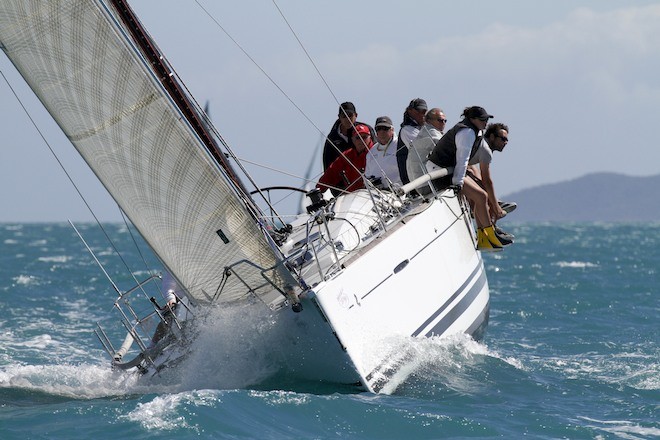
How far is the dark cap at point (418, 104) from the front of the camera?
1043cm

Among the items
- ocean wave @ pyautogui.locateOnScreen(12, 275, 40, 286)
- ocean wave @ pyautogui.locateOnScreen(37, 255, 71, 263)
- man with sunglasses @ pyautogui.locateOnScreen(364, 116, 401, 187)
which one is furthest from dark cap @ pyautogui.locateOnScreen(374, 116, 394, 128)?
ocean wave @ pyautogui.locateOnScreen(37, 255, 71, 263)

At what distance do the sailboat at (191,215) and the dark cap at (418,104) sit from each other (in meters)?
2.27

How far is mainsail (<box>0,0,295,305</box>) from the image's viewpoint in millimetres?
7375

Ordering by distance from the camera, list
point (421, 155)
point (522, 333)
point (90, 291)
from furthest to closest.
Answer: point (90, 291), point (522, 333), point (421, 155)

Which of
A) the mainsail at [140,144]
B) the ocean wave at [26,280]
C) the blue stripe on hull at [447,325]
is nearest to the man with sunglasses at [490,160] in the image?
the blue stripe on hull at [447,325]

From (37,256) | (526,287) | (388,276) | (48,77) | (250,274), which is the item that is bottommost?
(526,287)

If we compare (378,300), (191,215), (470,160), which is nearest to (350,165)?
(470,160)

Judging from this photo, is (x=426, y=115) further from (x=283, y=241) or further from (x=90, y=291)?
(x=90, y=291)

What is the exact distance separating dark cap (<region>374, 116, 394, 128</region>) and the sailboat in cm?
209

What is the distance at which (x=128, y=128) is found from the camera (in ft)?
24.6

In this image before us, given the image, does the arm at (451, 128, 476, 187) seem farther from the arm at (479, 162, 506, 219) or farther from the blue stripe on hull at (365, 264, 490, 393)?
the blue stripe on hull at (365, 264, 490, 393)

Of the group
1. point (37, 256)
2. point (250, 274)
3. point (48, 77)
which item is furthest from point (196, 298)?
point (37, 256)

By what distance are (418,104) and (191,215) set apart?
134 inches

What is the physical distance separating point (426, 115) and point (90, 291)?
33.0 feet
